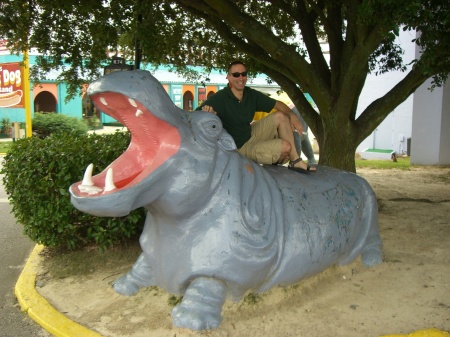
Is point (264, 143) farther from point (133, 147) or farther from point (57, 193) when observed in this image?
point (57, 193)

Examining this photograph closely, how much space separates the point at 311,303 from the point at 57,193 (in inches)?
105

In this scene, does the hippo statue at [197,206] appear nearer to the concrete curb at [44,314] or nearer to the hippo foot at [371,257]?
the concrete curb at [44,314]

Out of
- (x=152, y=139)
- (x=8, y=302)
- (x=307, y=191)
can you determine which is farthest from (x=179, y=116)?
(x=8, y=302)

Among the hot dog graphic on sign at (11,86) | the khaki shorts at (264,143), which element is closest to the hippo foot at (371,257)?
the khaki shorts at (264,143)

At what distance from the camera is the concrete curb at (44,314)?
129 inches

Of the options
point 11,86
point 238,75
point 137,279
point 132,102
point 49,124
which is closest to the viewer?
point 132,102

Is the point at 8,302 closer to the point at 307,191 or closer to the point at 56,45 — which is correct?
the point at 307,191

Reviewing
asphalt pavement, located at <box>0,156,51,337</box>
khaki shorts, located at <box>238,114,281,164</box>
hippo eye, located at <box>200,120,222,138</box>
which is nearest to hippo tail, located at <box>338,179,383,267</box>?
khaki shorts, located at <box>238,114,281,164</box>

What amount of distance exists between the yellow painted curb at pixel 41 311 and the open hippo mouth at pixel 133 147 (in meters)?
1.11

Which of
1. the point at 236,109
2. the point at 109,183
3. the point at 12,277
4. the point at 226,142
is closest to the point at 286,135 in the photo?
the point at 236,109

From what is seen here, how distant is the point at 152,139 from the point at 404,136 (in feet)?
49.0

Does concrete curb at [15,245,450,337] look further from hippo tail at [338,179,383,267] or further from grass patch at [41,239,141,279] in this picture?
hippo tail at [338,179,383,267]

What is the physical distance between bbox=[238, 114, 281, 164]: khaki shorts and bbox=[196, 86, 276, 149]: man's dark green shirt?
88mm

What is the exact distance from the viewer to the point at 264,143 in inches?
163
